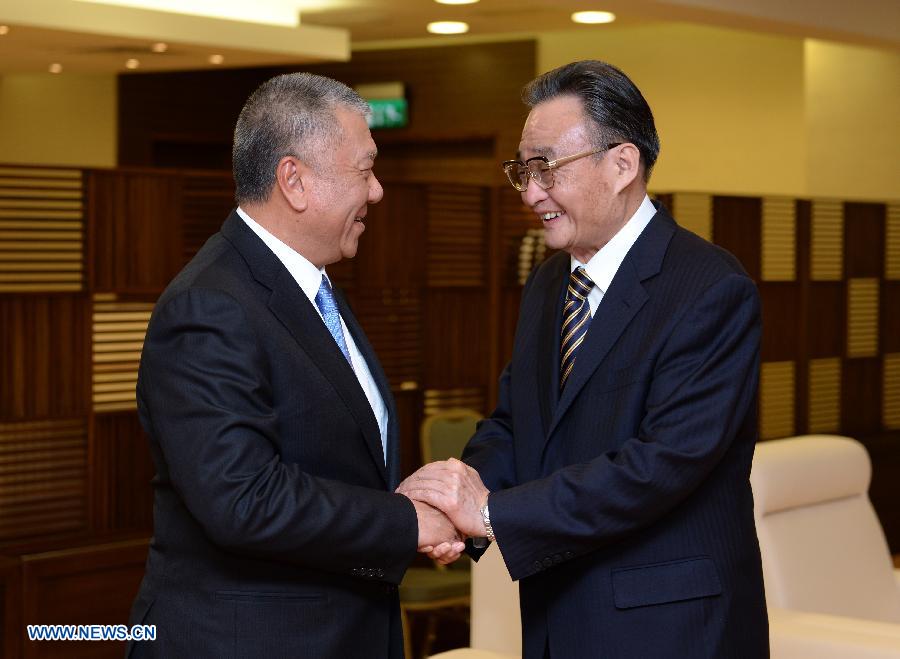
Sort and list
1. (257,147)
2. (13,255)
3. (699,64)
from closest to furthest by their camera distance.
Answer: (257,147)
(13,255)
(699,64)

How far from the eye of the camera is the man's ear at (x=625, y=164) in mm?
2371

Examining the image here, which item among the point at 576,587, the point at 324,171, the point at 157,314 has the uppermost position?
the point at 324,171

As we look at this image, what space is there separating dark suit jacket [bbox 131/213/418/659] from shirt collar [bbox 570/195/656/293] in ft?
1.74

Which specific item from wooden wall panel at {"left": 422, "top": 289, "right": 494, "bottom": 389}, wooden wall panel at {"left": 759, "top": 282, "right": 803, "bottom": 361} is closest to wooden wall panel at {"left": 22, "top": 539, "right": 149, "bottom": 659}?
wooden wall panel at {"left": 422, "top": 289, "right": 494, "bottom": 389}

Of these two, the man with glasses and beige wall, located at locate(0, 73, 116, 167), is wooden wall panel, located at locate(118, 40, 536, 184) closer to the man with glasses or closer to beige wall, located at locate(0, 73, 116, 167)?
beige wall, located at locate(0, 73, 116, 167)

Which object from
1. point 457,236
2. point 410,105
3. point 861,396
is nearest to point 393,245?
point 457,236

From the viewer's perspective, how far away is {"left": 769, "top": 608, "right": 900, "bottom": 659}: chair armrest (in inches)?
137

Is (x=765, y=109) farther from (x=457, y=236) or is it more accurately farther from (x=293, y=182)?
(x=293, y=182)

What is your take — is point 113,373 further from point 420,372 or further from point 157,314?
point 157,314

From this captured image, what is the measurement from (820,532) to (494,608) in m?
1.23

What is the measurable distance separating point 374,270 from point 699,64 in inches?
171

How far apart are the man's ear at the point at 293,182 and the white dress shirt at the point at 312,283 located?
0.26 feet

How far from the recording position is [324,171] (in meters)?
2.26


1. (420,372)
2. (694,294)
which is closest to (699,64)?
(420,372)
